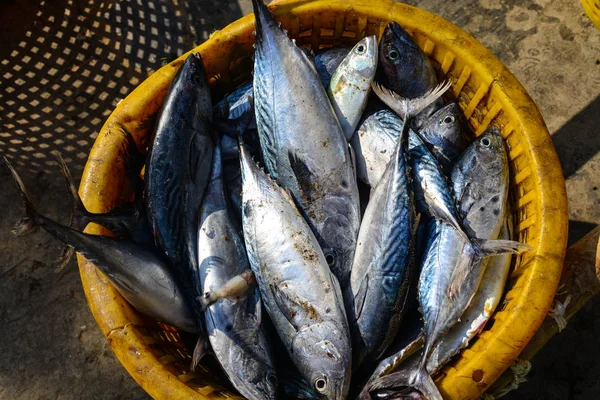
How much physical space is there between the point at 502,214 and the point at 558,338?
3.08 ft

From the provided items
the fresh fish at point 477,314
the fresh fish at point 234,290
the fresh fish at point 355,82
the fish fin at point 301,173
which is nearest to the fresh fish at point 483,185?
the fresh fish at point 477,314

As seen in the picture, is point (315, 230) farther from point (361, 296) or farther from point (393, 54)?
point (393, 54)

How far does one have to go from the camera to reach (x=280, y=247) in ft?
5.83

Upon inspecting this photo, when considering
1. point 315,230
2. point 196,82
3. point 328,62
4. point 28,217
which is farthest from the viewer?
point 328,62

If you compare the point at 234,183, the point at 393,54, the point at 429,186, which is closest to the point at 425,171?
the point at 429,186

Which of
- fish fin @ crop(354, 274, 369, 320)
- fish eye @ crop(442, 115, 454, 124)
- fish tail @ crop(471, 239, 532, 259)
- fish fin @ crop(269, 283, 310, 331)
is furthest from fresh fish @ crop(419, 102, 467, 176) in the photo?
fish fin @ crop(269, 283, 310, 331)

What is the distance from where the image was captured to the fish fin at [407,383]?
1623 mm

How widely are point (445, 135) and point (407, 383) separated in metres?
0.99

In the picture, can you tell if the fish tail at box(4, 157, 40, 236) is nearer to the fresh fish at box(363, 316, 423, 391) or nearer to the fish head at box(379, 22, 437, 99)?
the fresh fish at box(363, 316, 423, 391)

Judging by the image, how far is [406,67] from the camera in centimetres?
211

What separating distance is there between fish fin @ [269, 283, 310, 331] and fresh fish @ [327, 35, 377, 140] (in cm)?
69

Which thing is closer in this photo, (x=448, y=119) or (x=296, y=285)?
(x=296, y=285)

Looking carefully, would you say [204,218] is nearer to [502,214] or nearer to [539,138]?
[502,214]

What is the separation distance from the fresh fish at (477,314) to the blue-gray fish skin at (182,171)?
0.86 meters
